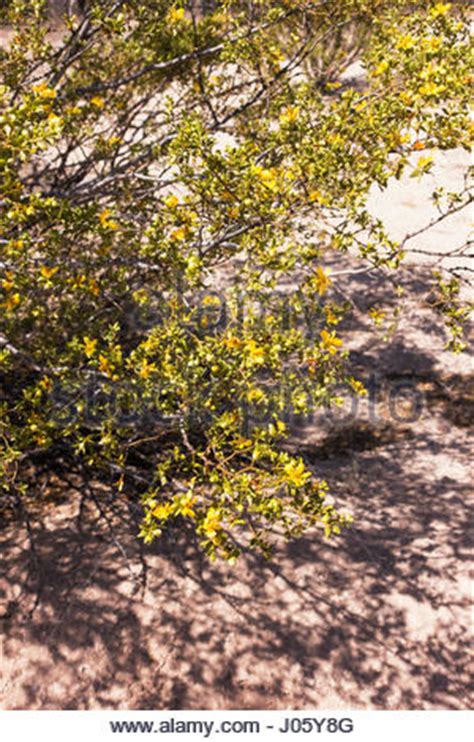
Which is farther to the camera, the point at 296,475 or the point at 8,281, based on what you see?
the point at 8,281

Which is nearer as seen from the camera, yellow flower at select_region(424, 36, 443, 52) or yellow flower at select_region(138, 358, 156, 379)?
yellow flower at select_region(138, 358, 156, 379)

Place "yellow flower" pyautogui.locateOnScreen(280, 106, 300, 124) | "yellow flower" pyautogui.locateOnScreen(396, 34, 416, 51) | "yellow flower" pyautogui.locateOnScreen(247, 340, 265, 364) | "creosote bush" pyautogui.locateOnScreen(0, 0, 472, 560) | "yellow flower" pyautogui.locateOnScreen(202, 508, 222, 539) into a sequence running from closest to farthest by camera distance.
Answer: "yellow flower" pyautogui.locateOnScreen(202, 508, 222, 539) < "yellow flower" pyautogui.locateOnScreen(247, 340, 265, 364) < "creosote bush" pyautogui.locateOnScreen(0, 0, 472, 560) < "yellow flower" pyautogui.locateOnScreen(396, 34, 416, 51) < "yellow flower" pyautogui.locateOnScreen(280, 106, 300, 124)

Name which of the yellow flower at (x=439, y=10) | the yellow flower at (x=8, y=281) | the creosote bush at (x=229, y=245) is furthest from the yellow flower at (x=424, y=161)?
the yellow flower at (x=8, y=281)

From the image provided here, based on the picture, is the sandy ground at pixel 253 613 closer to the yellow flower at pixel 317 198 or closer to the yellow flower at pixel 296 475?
the yellow flower at pixel 296 475

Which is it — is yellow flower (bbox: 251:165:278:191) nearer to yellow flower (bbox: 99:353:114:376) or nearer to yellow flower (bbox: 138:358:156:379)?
yellow flower (bbox: 138:358:156:379)

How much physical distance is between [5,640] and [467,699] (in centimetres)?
329

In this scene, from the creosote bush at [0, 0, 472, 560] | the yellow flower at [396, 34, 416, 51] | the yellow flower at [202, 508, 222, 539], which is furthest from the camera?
the yellow flower at [396, 34, 416, 51]

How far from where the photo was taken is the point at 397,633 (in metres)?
4.38

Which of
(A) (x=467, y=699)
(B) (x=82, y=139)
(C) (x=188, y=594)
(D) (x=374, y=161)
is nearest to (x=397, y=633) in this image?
(A) (x=467, y=699)

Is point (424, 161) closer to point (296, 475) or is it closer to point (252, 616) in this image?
point (296, 475)

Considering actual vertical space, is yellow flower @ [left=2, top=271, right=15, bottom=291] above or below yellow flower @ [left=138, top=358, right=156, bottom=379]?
above

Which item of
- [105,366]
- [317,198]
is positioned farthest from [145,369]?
[317,198]

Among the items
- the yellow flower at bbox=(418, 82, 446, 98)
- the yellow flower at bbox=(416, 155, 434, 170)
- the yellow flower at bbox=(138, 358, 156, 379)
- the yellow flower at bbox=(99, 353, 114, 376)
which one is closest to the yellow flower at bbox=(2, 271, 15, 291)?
the yellow flower at bbox=(99, 353, 114, 376)
